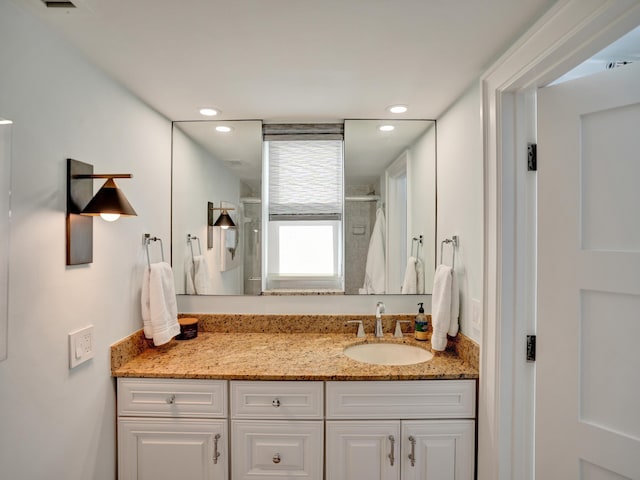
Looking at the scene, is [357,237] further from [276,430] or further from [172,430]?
[172,430]

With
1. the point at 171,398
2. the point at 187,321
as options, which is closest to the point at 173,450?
the point at 171,398

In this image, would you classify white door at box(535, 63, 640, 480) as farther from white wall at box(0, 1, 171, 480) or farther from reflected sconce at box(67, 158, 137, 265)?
white wall at box(0, 1, 171, 480)

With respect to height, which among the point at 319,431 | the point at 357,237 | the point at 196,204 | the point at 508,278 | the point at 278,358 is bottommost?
the point at 319,431

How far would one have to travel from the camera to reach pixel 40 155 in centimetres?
122

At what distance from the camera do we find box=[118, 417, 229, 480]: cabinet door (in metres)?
1.62

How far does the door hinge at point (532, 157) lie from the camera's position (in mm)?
1395

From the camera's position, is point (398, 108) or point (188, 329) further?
point (188, 329)

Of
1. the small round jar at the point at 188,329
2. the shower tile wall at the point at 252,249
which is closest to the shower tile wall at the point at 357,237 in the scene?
the shower tile wall at the point at 252,249

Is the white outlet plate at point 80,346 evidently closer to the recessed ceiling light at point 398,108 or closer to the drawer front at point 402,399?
the drawer front at point 402,399

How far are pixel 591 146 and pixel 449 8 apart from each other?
2.21ft

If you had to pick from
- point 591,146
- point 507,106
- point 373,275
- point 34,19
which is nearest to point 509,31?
point 507,106

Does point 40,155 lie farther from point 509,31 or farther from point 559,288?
point 559,288

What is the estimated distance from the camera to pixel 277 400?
63.2 inches

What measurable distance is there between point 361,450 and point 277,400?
0.44 m
